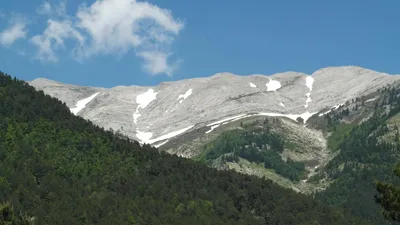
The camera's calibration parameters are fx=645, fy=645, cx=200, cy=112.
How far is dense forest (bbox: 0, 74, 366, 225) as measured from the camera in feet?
487

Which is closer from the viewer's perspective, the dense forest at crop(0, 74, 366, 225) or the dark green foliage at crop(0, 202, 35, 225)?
the dark green foliage at crop(0, 202, 35, 225)

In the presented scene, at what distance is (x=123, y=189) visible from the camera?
17038 centimetres

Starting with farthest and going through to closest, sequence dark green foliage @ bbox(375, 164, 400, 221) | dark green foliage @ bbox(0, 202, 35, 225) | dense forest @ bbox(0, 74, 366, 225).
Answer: dense forest @ bbox(0, 74, 366, 225) → dark green foliage @ bbox(0, 202, 35, 225) → dark green foliage @ bbox(375, 164, 400, 221)

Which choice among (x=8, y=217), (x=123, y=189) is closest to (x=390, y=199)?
(x=8, y=217)

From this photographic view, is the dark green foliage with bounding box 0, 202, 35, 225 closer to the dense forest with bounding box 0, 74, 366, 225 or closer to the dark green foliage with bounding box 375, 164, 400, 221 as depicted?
the dark green foliage with bounding box 375, 164, 400, 221

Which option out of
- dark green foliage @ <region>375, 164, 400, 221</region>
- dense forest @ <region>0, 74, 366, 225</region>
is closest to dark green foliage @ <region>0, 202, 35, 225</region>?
dark green foliage @ <region>375, 164, 400, 221</region>

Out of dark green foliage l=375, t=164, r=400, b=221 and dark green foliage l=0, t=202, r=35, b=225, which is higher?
dark green foliage l=375, t=164, r=400, b=221

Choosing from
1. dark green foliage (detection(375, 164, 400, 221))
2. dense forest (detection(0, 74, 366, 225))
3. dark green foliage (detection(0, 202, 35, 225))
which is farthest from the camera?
dense forest (detection(0, 74, 366, 225))

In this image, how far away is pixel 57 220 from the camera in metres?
135

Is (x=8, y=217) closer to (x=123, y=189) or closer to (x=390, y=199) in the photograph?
(x=390, y=199)

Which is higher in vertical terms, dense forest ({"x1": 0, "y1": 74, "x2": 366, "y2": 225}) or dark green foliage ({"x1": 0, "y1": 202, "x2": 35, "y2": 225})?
dense forest ({"x1": 0, "y1": 74, "x2": 366, "y2": 225})

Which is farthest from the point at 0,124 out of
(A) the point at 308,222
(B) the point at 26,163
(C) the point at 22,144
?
(A) the point at 308,222

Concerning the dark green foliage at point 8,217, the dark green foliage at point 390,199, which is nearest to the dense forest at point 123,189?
the dark green foliage at point 8,217

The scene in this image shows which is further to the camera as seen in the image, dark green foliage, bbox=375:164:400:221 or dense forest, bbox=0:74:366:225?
dense forest, bbox=0:74:366:225
